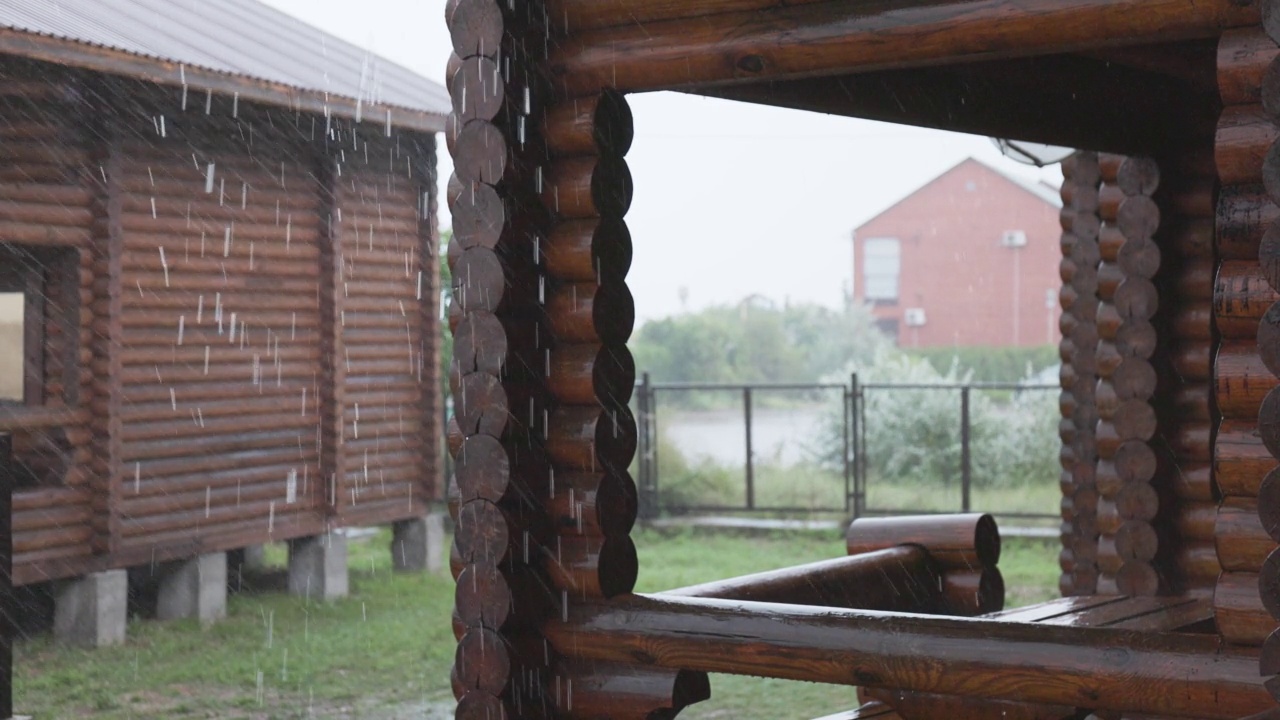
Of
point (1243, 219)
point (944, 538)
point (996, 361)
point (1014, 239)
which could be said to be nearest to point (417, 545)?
point (944, 538)

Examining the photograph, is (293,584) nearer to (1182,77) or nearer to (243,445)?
(243,445)

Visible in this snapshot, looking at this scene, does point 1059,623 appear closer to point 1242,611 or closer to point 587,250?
point 1242,611

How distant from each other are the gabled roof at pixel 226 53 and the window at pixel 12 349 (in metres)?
1.65

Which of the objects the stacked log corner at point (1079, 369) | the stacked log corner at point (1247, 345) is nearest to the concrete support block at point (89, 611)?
the stacked log corner at point (1079, 369)

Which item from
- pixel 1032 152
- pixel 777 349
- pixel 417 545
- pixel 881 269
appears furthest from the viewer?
pixel 881 269

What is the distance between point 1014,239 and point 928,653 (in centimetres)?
2589

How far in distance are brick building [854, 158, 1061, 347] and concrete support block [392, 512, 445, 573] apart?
18.2 m

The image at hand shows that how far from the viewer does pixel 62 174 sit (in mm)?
8758

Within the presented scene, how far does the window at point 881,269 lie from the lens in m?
29.9

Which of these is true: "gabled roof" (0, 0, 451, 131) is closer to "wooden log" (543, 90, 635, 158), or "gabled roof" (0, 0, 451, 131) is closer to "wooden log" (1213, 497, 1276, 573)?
"wooden log" (543, 90, 635, 158)

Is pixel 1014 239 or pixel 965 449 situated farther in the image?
pixel 1014 239

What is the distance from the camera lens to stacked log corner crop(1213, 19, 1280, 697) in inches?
114

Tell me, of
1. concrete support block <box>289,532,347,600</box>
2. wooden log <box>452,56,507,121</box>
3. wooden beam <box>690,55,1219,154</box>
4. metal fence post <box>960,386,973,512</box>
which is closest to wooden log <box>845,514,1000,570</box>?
wooden beam <box>690,55,1219,154</box>

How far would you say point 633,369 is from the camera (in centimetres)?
433
